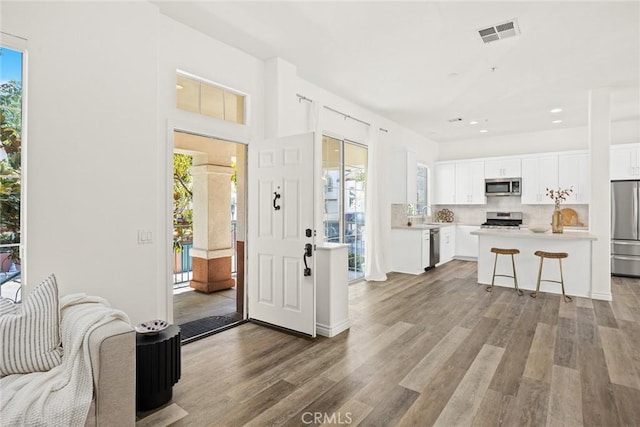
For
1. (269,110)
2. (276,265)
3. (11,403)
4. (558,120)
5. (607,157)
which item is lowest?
(11,403)

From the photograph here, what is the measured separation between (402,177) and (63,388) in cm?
624

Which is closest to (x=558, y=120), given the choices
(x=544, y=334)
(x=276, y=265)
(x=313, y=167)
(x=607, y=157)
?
(x=607, y=157)

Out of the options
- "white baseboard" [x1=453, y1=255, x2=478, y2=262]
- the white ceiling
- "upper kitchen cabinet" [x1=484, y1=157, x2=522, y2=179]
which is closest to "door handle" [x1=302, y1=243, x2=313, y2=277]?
the white ceiling

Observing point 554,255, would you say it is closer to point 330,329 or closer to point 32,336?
point 330,329

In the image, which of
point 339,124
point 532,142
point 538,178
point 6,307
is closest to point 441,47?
point 339,124

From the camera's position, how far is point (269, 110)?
162 inches

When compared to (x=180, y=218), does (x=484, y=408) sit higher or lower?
lower

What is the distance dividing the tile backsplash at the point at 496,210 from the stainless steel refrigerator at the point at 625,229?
0.99 metres

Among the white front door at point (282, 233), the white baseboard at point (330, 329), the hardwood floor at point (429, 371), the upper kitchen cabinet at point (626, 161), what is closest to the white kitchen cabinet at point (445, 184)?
the upper kitchen cabinet at point (626, 161)

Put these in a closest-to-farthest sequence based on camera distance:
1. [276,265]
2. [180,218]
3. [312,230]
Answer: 1. [312,230]
2. [276,265]
3. [180,218]

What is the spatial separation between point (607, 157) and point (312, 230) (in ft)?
15.3

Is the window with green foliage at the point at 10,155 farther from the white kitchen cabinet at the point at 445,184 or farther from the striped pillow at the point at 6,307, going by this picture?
the white kitchen cabinet at the point at 445,184

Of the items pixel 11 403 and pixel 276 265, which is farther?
pixel 276 265

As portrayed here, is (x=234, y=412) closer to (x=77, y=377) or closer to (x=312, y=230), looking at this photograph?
(x=77, y=377)
